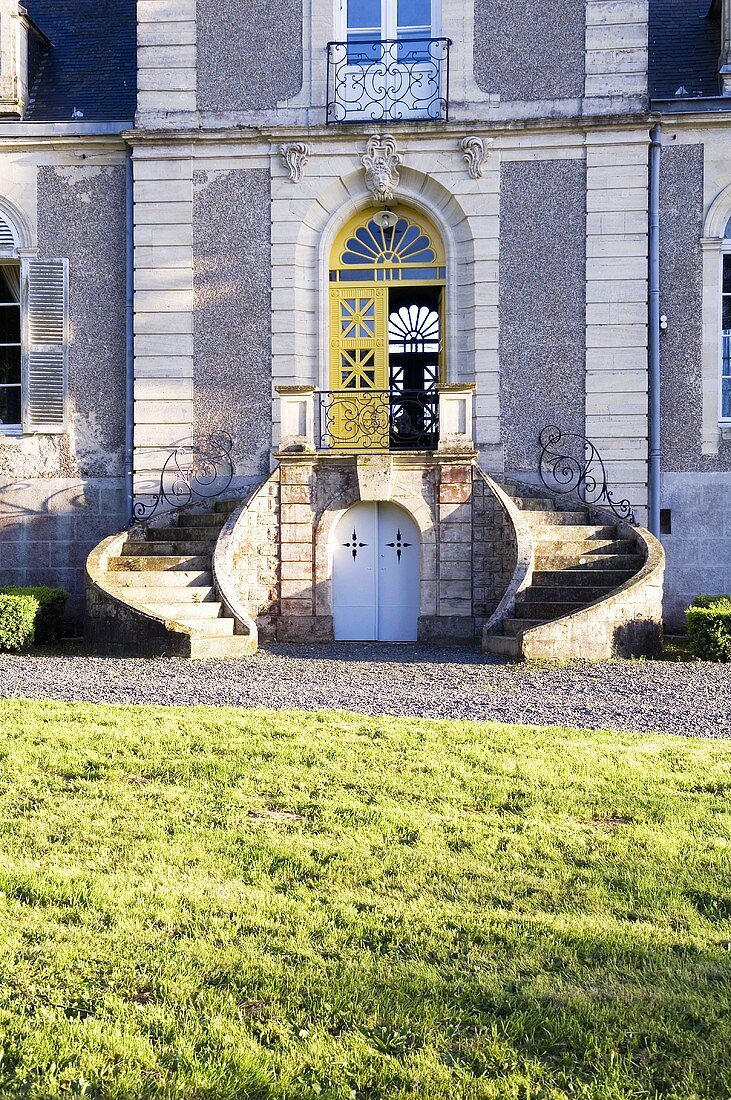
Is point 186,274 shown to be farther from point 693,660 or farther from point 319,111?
point 693,660

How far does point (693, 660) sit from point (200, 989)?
7.91 metres

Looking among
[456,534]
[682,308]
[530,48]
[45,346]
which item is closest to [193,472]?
[45,346]

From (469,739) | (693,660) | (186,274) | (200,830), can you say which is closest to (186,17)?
(186,274)

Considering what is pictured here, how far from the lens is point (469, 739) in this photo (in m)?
6.03

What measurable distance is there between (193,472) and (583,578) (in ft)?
17.3

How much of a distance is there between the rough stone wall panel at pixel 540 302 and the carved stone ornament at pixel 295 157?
2.55 meters

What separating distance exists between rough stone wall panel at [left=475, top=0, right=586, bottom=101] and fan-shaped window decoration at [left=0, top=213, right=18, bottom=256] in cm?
647

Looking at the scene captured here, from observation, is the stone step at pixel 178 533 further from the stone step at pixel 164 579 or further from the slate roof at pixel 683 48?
the slate roof at pixel 683 48

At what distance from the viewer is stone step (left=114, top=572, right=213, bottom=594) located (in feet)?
35.9

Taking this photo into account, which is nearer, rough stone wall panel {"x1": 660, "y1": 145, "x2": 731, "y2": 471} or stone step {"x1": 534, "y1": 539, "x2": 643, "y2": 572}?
stone step {"x1": 534, "y1": 539, "x2": 643, "y2": 572}

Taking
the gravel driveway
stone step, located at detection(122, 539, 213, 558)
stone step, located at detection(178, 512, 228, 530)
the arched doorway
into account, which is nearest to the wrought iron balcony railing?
the arched doorway

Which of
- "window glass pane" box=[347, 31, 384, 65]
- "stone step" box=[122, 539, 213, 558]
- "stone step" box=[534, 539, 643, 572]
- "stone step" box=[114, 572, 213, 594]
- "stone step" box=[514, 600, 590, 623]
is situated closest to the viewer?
"stone step" box=[514, 600, 590, 623]

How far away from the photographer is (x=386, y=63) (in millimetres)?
13406

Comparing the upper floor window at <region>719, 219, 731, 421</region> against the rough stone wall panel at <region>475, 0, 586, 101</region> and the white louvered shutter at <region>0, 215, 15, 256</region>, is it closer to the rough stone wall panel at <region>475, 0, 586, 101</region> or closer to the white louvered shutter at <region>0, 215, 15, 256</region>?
the rough stone wall panel at <region>475, 0, 586, 101</region>
